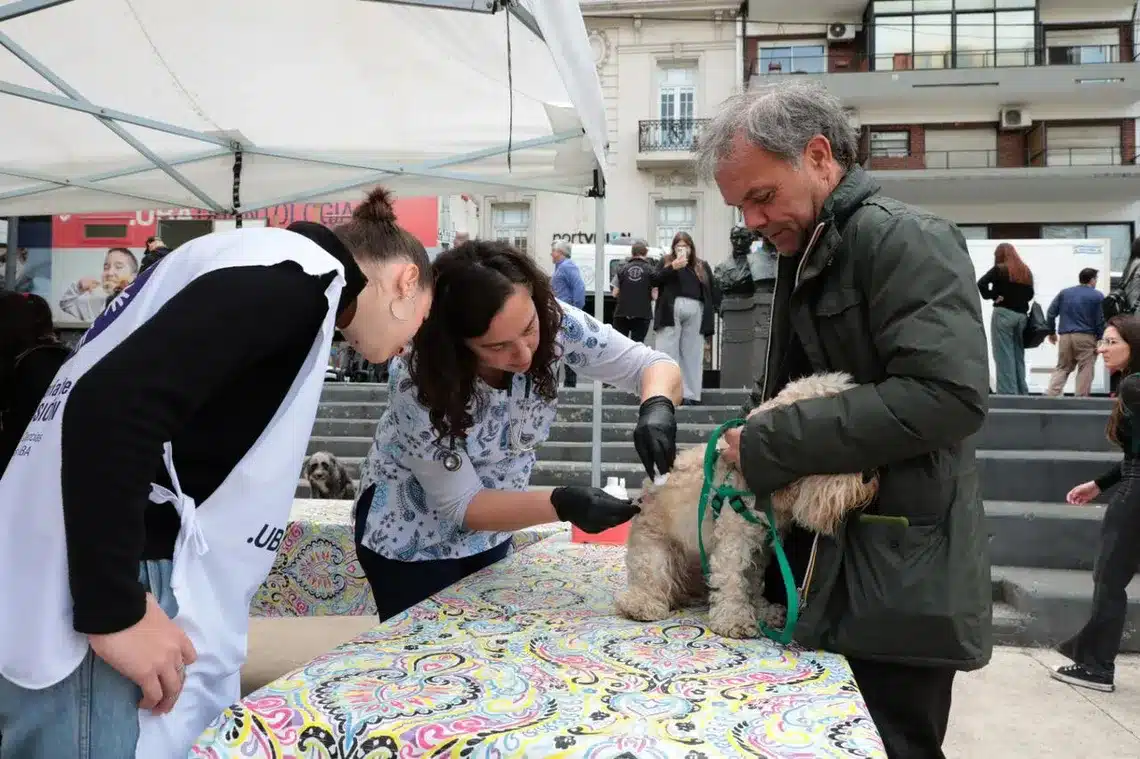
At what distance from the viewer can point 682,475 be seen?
5.71ft

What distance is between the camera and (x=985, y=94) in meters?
21.2

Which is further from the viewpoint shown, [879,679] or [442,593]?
[442,593]

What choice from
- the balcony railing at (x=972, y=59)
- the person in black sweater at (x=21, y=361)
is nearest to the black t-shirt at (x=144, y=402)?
the person in black sweater at (x=21, y=361)

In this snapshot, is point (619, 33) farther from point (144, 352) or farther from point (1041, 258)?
point (144, 352)

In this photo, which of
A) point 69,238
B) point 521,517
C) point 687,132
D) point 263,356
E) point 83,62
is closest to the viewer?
point 263,356

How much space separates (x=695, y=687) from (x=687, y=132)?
2204 cm

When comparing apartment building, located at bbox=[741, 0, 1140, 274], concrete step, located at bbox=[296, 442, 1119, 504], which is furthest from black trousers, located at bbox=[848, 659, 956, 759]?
apartment building, located at bbox=[741, 0, 1140, 274]

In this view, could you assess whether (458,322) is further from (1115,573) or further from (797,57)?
(797,57)

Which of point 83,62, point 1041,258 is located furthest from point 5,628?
point 1041,258

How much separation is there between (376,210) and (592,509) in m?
0.82

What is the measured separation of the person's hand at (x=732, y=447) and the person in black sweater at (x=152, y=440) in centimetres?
73

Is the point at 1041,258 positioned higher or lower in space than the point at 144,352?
higher

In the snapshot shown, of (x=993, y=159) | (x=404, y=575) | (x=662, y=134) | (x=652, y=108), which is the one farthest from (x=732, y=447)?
(x=993, y=159)

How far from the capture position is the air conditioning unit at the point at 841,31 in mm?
22281
